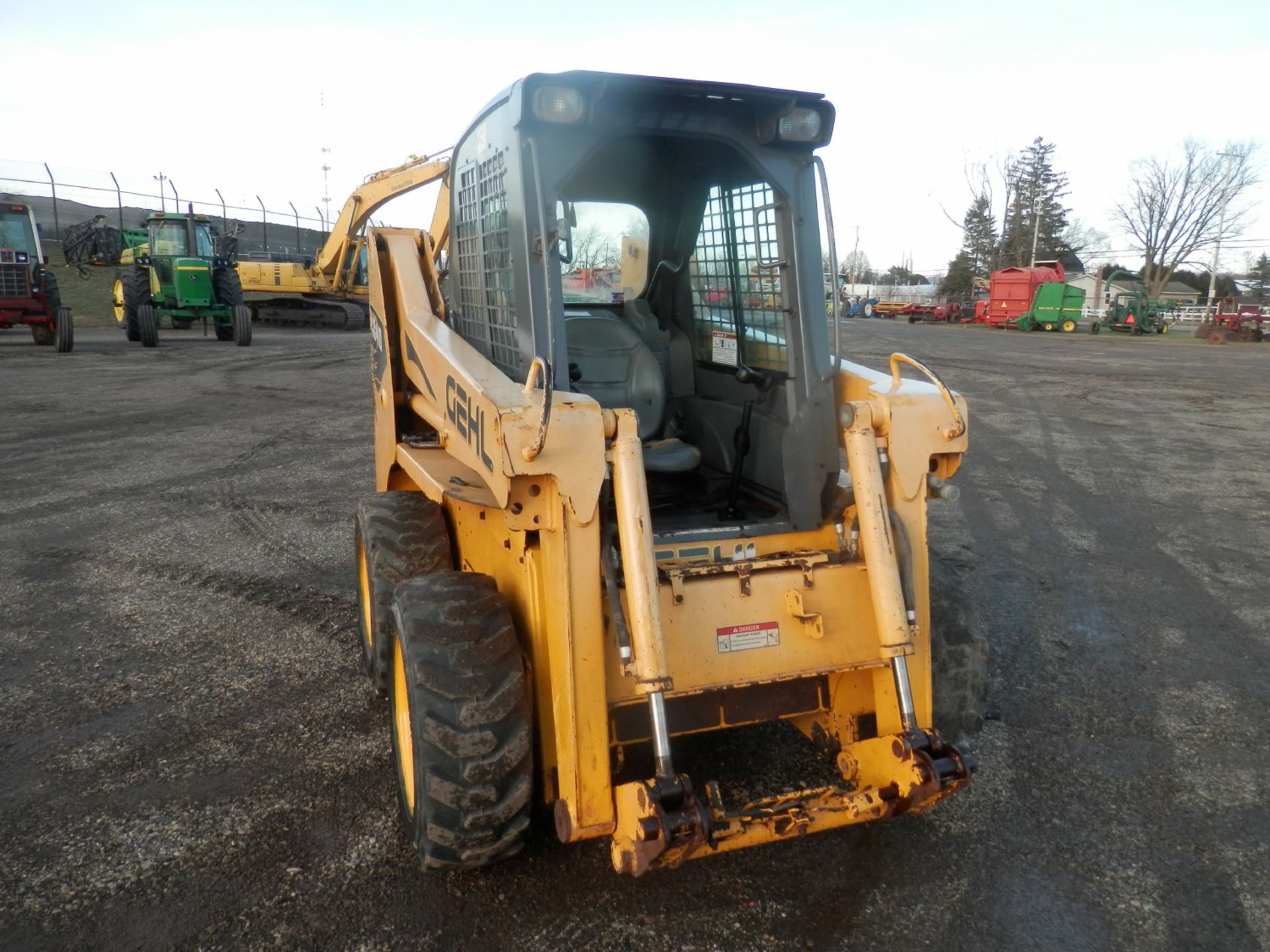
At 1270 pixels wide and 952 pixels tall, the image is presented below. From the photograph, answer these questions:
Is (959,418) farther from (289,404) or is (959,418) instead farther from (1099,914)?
(289,404)

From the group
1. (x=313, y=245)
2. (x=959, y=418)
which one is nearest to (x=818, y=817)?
(x=959, y=418)

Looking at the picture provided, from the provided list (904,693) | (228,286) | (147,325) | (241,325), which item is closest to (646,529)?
(904,693)

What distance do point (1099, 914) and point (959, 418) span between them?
1.58 m

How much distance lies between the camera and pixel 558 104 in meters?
3.02

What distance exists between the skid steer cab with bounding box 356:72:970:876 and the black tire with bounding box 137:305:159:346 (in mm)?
17461

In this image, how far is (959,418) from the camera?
323 centimetres

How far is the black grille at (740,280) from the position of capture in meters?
3.67

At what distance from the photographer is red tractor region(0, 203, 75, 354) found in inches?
683

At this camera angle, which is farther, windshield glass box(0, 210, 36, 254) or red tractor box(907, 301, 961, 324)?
red tractor box(907, 301, 961, 324)

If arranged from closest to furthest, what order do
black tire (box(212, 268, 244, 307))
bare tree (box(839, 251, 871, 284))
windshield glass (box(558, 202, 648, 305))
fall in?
windshield glass (box(558, 202, 648, 305)) < black tire (box(212, 268, 244, 307)) < bare tree (box(839, 251, 871, 284))

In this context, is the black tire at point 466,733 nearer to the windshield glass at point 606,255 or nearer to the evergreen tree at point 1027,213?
the windshield glass at point 606,255

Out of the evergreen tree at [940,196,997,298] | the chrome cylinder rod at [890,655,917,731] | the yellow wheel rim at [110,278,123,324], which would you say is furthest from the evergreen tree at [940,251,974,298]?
the chrome cylinder rod at [890,655,917,731]

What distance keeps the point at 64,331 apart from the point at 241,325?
3447mm

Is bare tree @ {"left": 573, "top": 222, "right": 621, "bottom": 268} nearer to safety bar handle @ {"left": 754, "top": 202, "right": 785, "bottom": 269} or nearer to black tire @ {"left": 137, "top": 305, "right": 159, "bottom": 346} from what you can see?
safety bar handle @ {"left": 754, "top": 202, "right": 785, "bottom": 269}
